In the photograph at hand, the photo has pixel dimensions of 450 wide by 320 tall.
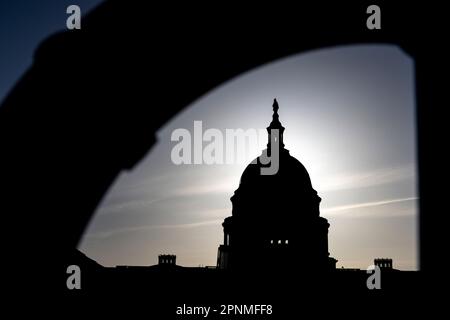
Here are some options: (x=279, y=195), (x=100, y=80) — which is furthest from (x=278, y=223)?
(x=100, y=80)

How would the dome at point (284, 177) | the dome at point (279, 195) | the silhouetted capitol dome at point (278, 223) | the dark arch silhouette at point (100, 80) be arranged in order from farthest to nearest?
the dome at point (284, 177), the dome at point (279, 195), the silhouetted capitol dome at point (278, 223), the dark arch silhouette at point (100, 80)

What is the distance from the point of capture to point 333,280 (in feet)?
93.0

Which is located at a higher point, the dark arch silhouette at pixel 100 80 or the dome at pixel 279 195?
the dome at pixel 279 195

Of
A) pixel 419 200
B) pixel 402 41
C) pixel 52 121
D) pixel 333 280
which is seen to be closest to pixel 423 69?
pixel 402 41

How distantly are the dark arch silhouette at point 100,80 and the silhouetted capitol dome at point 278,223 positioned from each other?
3330cm

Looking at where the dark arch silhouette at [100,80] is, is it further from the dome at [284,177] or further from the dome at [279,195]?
the dome at [284,177]

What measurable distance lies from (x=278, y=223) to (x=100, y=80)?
115ft

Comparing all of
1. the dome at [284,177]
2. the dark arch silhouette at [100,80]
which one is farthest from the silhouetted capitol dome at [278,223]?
the dark arch silhouette at [100,80]

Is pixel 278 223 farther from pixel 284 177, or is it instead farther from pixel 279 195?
pixel 284 177

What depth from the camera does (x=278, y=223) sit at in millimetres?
36469

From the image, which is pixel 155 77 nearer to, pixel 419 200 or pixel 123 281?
pixel 419 200

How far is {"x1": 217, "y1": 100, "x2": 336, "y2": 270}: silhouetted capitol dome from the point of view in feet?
117

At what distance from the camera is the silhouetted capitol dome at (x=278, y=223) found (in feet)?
117
